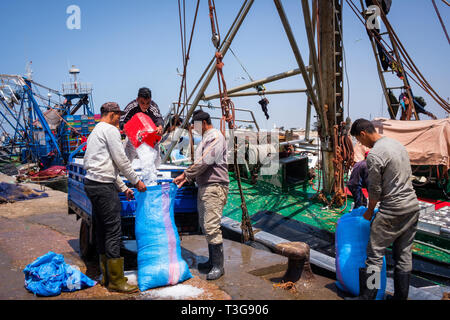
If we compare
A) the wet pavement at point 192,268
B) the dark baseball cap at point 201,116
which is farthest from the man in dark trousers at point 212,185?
the wet pavement at point 192,268

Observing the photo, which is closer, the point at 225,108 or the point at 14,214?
the point at 225,108

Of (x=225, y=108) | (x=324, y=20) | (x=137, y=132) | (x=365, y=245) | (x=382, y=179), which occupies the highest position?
(x=324, y=20)

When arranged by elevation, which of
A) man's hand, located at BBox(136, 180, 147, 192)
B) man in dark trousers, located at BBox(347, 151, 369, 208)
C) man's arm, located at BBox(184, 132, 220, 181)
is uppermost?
man's arm, located at BBox(184, 132, 220, 181)

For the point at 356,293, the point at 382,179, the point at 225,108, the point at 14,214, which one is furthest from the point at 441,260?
the point at 14,214

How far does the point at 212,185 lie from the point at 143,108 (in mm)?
1837

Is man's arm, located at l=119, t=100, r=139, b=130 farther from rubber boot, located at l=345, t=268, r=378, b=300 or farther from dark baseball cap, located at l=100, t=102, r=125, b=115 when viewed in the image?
rubber boot, located at l=345, t=268, r=378, b=300

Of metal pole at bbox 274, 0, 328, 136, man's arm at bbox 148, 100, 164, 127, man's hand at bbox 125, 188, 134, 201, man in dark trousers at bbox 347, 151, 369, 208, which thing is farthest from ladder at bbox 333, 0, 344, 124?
man's hand at bbox 125, 188, 134, 201

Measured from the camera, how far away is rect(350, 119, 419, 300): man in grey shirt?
3027 millimetres

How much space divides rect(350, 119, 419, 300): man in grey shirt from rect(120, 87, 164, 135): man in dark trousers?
9.66 ft

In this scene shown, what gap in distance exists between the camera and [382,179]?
10.1ft

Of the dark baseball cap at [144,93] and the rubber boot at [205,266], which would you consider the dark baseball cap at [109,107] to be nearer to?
the dark baseball cap at [144,93]

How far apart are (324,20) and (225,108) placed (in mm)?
5346
